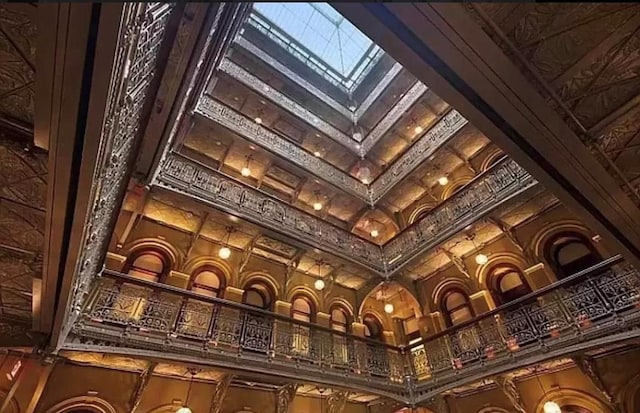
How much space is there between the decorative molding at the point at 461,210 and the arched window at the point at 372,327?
2.15 metres

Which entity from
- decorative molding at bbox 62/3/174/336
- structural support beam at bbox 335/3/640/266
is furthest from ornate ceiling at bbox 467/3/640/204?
decorative molding at bbox 62/3/174/336

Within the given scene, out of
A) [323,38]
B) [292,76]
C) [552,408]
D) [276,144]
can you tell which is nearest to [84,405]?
[276,144]

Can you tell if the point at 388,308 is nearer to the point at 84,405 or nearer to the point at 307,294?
the point at 307,294

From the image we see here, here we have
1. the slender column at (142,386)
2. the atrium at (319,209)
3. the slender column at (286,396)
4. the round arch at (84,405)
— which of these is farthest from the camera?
the slender column at (286,396)

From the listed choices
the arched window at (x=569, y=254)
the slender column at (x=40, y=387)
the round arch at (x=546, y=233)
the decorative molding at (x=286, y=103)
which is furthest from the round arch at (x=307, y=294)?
the arched window at (x=569, y=254)

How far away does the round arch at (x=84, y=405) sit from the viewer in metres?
6.27

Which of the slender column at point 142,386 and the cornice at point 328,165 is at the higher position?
the cornice at point 328,165

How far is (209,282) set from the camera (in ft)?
29.3

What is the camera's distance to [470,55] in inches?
109

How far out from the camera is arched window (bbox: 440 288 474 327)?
9.79 metres

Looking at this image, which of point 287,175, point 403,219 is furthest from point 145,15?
point 403,219

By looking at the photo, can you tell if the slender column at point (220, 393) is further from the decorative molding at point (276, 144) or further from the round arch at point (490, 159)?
the round arch at point (490, 159)

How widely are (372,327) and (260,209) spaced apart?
553 centimetres

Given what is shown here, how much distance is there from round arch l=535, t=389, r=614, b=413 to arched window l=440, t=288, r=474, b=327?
2495mm
